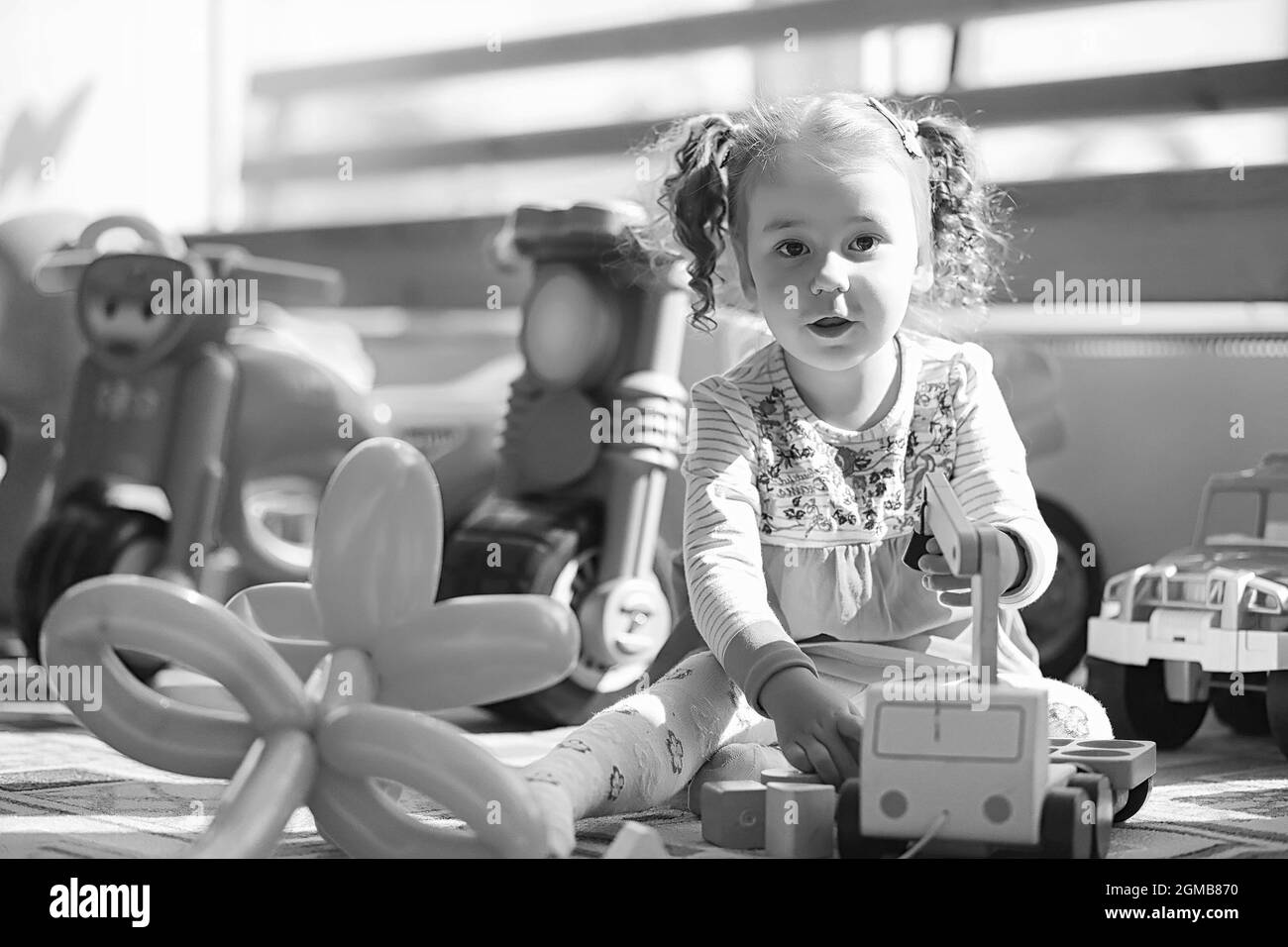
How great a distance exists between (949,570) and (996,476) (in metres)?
0.19

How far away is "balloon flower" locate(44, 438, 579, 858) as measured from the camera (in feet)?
2.06

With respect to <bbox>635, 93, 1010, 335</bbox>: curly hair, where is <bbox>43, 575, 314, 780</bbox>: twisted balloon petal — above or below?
below

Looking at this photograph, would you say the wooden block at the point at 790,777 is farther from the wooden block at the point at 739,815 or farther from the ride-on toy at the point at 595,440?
the ride-on toy at the point at 595,440

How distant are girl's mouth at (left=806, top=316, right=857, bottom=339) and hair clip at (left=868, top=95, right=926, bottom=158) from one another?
0.13 metres

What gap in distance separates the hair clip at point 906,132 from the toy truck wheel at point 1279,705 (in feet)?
1.61

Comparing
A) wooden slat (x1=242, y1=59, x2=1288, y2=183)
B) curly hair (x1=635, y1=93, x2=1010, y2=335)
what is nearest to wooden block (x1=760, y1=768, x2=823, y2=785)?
curly hair (x1=635, y1=93, x2=1010, y2=335)

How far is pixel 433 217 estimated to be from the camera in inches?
75.7

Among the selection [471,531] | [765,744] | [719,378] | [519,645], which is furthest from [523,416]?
[519,645]

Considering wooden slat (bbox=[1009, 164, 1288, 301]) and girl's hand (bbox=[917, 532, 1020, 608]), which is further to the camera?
wooden slat (bbox=[1009, 164, 1288, 301])

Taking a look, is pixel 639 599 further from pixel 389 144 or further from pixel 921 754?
pixel 389 144

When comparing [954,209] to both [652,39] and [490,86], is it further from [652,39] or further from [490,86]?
[490,86]

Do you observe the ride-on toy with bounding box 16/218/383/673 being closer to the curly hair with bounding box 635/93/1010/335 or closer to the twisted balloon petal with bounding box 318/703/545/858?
the curly hair with bounding box 635/93/1010/335

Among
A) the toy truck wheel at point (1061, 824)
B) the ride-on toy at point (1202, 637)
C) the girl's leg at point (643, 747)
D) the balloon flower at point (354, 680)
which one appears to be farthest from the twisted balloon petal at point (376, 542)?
the ride-on toy at point (1202, 637)

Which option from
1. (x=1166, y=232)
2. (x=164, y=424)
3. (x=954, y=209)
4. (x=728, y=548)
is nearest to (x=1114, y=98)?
(x=1166, y=232)
